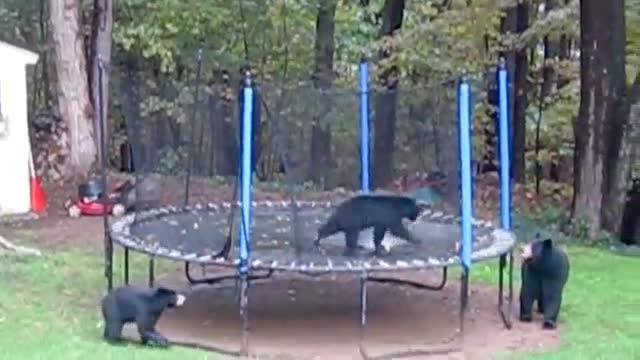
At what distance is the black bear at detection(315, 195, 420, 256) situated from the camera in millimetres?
8352

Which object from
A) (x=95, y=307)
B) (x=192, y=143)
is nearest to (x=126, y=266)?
(x=95, y=307)

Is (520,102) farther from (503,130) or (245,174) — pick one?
(245,174)

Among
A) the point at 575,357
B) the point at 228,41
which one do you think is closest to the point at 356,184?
the point at 575,357

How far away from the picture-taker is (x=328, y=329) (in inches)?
334

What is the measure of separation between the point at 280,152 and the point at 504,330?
7.48 ft

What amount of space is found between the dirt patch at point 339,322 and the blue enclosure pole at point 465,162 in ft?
2.20

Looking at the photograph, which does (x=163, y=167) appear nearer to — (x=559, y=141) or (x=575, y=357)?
(x=575, y=357)

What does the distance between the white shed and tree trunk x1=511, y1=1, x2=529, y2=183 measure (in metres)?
7.39

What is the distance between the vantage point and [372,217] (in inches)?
331

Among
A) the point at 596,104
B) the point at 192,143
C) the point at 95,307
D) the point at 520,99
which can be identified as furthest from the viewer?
the point at 520,99

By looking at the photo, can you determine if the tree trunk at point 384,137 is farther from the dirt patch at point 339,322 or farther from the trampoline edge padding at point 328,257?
the dirt patch at point 339,322

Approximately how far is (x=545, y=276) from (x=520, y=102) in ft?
34.2

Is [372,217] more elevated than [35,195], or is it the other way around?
[372,217]

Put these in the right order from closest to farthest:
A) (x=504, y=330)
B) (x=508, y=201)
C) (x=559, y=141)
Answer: (x=504, y=330), (x=508, y=201), (x=559, y=141)
